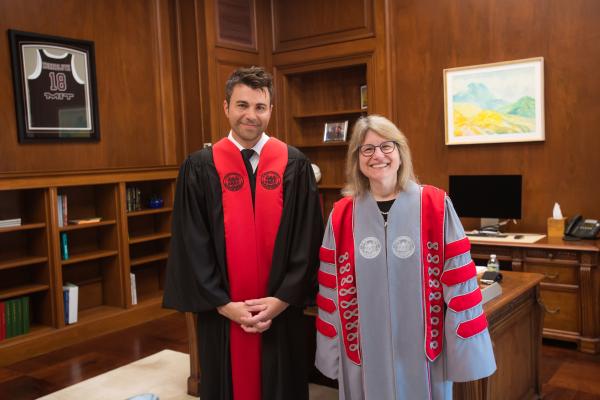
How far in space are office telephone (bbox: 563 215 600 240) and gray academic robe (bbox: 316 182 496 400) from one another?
2746mm

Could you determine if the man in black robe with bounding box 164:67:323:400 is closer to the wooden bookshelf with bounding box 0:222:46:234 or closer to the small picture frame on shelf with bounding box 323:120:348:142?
the wooden bookshelf with bounding box 0:222:46:234

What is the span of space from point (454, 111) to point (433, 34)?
739mm

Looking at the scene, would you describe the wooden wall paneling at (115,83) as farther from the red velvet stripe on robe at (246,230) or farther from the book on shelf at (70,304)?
the red velvet stripe on robe at (246,230)

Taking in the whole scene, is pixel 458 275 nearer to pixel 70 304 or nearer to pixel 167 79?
pixel 70 304

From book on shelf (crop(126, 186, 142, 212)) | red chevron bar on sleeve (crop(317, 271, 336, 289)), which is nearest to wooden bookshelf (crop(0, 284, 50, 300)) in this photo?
book on shelf (crop(126, 186, 142, 212))

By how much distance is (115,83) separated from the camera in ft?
17.9

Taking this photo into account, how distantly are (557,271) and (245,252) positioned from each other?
9.46 ft

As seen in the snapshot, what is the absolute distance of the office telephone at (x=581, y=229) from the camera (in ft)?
14.5

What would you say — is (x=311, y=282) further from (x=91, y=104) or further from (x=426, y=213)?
(x=91, y=104)

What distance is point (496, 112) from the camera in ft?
16.7

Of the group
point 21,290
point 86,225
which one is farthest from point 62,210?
point 21,290

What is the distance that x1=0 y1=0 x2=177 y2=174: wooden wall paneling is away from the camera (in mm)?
4715

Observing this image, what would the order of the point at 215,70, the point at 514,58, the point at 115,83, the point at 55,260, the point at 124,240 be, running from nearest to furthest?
1. the point at 55,260
2. the point at 514,58
3. the point at 124,240
4. the point at 115,83
5. the point at 215,70

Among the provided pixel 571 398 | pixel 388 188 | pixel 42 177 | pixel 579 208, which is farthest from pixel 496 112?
pixel 42 177
